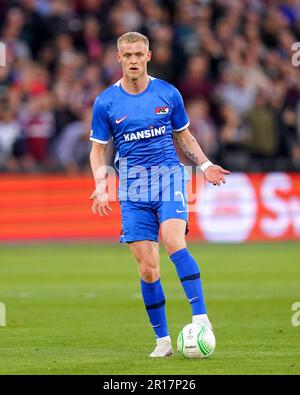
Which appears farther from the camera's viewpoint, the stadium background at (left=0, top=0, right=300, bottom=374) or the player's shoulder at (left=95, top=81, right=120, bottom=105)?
the stadium background at (left=0, top=0, right=300, bottom=374)

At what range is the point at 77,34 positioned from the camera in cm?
2339

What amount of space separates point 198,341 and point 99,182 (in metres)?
1.62

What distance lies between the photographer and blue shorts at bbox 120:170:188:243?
9.81 metres

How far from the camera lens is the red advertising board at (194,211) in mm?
21625

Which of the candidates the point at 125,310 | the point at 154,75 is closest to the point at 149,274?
the point at 125,310

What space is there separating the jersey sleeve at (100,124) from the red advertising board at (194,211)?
11.6 m

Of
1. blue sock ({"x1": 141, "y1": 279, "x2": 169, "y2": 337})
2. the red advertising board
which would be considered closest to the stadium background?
the red advertising board

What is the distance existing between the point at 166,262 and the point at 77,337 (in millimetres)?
7869

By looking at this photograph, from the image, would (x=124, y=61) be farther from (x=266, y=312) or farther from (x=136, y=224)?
(x=266, y=312)

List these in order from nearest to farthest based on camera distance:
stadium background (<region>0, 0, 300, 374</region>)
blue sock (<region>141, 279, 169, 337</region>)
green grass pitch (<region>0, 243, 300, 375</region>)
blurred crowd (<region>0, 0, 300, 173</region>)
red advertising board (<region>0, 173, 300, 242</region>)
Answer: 1. green grass pitch (<region>0, 243, 300, 375</region>)
2. blue sock (<region>141, 279, 169, 337</region>)
3. stadium background (<region>0, 0, 300, 374</region>)
4. blurred crowd (<region>0, 0, 300, 173</region>)
5. red advertising board (<region>0, 173, 300, 242</region>)

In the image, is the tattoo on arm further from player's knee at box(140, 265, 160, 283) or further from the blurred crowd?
the blurred crowd

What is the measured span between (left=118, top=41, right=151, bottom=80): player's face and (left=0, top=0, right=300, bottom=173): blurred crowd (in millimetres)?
11261

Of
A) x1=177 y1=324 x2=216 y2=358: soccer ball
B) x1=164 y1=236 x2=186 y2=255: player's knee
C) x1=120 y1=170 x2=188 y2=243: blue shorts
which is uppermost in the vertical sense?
x1=120 y1=170 x2=188 y2=243: blue shorts

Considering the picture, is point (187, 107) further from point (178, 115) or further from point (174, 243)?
point (174, 243)
